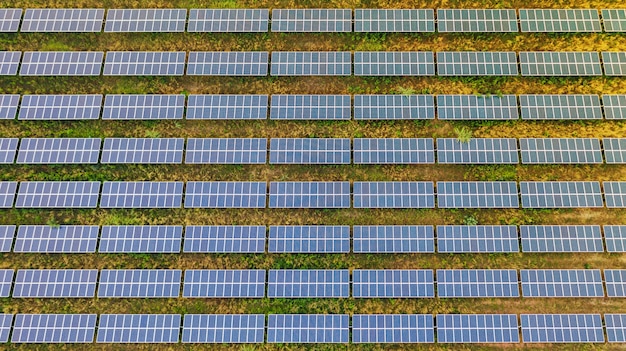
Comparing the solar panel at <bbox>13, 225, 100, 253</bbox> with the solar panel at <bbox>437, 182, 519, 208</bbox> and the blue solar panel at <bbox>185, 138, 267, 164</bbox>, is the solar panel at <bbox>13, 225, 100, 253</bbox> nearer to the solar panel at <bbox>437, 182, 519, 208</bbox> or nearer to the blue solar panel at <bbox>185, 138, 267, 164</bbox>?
the blue solar panel at <bbox>185, 138, 267, 164</bbox>

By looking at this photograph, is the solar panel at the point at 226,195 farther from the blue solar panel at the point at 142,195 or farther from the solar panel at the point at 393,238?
the solar panel at the point at 393,238

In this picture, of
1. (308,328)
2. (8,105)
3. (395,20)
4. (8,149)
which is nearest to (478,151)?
(395,20)

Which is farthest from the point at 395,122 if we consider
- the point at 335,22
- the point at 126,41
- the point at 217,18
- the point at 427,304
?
the point at 126,41

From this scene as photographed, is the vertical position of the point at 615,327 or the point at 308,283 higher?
the point at 308,283

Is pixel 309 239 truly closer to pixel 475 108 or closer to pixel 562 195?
pixel 475 108

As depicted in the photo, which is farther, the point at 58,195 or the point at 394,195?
the point at 58,195

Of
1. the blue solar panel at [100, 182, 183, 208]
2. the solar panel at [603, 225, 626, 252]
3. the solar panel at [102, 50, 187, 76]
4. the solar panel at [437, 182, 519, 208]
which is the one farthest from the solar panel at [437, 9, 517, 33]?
Result: the blue solar panel at [100, 182, 183, 208]

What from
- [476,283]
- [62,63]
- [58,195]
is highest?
[62,63]
